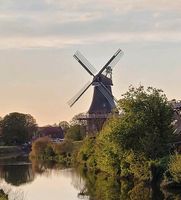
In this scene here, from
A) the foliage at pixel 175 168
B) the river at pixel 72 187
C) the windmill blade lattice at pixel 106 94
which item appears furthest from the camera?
the windmill blade lattice at pixel 106 94

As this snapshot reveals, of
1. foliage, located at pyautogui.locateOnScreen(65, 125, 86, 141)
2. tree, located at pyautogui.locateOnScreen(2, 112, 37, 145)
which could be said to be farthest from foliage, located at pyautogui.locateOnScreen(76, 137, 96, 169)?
tree, located at pyautogui.locateOnScreen(2, 112, 37, 145)

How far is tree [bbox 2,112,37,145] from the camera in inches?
5128

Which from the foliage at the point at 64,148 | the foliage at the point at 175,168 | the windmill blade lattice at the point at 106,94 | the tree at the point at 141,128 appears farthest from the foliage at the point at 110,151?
the windmill blade lattice at the point at 106,94

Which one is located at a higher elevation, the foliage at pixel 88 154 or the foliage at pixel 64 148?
the foliage at pixel 64 148

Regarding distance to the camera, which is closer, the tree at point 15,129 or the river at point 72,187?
the river at point 72,187

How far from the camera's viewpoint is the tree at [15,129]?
130250 millimetres

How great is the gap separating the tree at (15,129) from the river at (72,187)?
2545 inches

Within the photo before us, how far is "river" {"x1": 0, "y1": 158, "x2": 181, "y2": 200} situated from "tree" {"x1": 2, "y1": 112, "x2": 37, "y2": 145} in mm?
64639

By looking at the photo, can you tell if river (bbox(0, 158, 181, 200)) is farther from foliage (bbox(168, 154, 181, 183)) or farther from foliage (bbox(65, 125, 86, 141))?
foliage (bbox(65, 125, 86, 141))

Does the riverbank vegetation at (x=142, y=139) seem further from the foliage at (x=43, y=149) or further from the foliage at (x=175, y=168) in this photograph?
the foliage at (x=43, y=149)

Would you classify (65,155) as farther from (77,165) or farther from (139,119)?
(139,119)

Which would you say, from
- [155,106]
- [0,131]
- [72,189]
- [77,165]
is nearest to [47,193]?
[72,189]

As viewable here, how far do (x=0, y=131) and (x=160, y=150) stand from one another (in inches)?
3488

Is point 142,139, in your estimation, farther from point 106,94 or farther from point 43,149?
point 106,94
